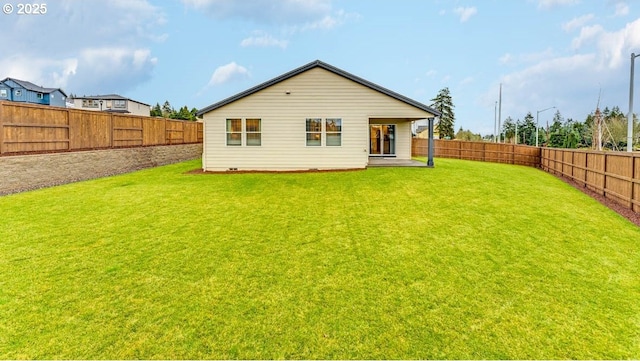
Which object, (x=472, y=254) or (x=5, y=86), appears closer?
(x=472, y=254)

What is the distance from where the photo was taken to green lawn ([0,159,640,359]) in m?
3.92

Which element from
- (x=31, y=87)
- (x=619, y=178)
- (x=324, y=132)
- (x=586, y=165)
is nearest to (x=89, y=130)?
(x=324, y=132)

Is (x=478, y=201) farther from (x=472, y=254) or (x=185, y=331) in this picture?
(x=185, y=331)

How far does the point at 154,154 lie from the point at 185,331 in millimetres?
20397

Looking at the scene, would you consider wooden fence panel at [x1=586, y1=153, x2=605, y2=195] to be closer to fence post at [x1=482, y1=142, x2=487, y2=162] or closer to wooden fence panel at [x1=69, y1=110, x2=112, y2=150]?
fence post at [x1=482, y1=142, x2=487, y2=162]

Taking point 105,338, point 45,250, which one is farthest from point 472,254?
point 45,250

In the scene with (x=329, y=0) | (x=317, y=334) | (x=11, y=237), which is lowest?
(x=317, y=334)

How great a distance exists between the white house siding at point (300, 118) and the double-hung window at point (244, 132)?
0.24 metres

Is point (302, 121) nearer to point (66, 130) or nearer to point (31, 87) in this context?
point (66, 130)

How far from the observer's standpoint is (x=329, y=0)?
60.7 feet

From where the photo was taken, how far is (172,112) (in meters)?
75.8

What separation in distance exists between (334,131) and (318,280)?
12.6 metres

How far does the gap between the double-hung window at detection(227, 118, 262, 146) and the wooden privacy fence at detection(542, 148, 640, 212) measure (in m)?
14.5

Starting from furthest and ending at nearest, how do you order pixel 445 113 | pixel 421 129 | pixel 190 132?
pixel 421 129 < pixel 445 113 < pixel 190 132
